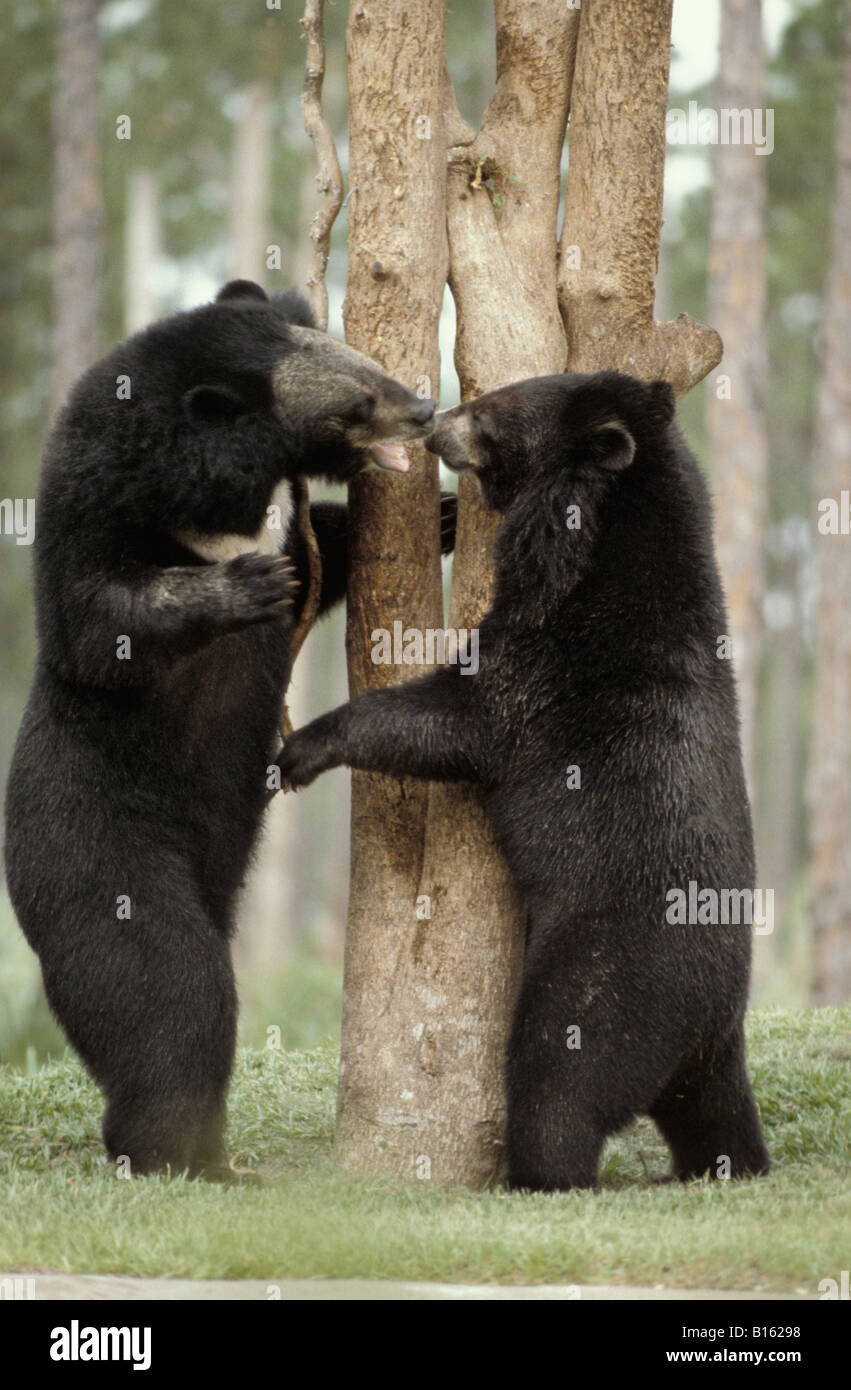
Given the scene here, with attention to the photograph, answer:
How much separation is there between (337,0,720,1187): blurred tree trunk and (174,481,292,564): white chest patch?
31 centimetres

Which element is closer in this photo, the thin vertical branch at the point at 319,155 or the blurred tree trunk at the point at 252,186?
the thin vertical branch at the point at 319,155

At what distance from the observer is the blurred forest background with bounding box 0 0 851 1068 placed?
47.6 ft

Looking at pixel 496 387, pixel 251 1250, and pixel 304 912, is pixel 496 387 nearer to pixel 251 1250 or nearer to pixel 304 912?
pixel 251 1250

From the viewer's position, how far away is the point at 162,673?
18.0 ft

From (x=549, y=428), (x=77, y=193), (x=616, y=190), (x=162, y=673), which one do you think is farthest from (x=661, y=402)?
(x=77, y=193)

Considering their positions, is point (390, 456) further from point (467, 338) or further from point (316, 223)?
point (316, 223)

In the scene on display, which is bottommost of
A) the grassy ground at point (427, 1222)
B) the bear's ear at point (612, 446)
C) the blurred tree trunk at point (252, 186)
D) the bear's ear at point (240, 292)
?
the grassy ground at point (427, 1222)

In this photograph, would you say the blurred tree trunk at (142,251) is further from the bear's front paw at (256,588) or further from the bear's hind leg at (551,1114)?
the bear's hind leg at (551,1114)

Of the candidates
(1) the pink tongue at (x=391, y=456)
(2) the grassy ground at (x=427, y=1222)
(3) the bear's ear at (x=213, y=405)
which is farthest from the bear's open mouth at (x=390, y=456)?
(2) the grassy ground at (x=427, y=1222)

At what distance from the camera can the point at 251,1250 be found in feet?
13.6

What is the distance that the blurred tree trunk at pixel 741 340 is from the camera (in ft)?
45.0

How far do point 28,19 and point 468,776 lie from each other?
18.8m

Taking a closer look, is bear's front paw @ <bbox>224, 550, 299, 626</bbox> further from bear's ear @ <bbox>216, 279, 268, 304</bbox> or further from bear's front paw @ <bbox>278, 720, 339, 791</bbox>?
bear's ear @ <bbox>216, 279, 268, 304</bbox>

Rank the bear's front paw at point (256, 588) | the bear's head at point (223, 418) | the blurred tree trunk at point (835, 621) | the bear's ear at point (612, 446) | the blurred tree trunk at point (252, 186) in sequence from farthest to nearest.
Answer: the blurred tree trunk at point (252, 186)
the blurred tree trunk at point (835, 621)
the bear's ear at point (612, 446)
the bear's head at point (223, 418)
the bear's front paw at point (256, 588)
